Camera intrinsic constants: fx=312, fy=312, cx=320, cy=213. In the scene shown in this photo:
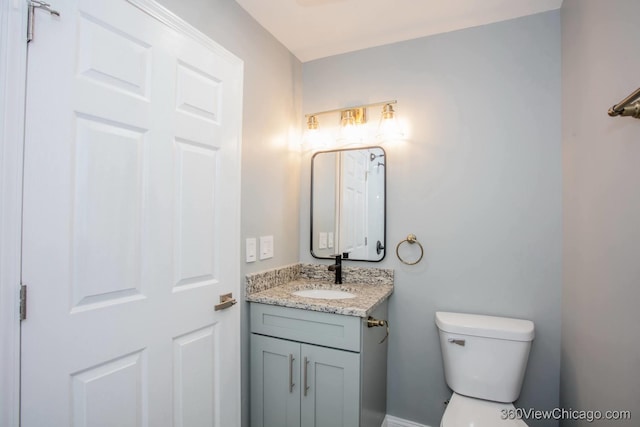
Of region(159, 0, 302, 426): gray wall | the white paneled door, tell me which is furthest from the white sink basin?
the white paneled door

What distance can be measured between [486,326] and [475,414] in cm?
39

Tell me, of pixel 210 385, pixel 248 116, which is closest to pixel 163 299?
pixel 210 385

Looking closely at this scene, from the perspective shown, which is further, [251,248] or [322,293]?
[322,293]

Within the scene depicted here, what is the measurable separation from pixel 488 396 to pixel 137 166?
1.86 m

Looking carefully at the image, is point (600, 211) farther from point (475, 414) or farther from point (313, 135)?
point (313, 135)

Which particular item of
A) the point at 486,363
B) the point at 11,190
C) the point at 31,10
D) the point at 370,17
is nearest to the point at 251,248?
the point at 11,190

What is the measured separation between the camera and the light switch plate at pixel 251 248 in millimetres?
1688

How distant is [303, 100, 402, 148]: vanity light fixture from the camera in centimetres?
191

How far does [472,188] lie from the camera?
5.81 feet

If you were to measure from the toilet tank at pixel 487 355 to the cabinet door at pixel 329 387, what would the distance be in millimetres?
531

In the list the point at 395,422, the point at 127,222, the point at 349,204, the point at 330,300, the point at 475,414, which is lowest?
the point at 395,422

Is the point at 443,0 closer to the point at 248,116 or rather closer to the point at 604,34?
the point at 604,34

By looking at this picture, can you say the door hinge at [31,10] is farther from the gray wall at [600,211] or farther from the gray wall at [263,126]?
the gray wall at [600,211]

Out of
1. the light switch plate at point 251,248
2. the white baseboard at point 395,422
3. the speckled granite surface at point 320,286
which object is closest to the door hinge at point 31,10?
the light switch plate at point 251,248
